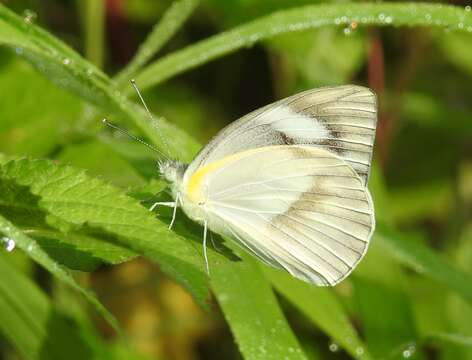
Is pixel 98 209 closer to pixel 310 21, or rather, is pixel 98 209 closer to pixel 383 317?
pixel 310 21

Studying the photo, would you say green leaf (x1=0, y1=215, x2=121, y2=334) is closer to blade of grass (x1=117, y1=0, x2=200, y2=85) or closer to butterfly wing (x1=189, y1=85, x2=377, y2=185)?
butterfly wing (x1=189, y1=85, x2=377, y2=185)

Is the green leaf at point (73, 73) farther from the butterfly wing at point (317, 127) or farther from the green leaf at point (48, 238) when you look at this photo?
the green leaf at point (48, 238)

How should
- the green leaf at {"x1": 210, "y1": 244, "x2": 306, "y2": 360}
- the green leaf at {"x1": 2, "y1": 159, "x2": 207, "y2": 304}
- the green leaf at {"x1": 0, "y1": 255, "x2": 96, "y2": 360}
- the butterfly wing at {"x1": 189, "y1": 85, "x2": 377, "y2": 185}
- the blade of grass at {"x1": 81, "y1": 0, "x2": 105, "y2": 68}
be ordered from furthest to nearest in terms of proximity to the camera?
the blade of grass at {"x1": 81, "y1": 0, "x2": 105, "y2": 68} → the green leaf at {"x1": 0, "y1": 255, "x2": 96, "y2": 360} → the butterfly wing at {"x1": 189, "y1": 85, "x2": 377, "y2": 185} → the green leaf at {"x1": 210, "y1": 244, "x2": 306, "y2": 360} → the green leaf at {"x1": 2, "y1": 159, "x2": 207, "y2": 304}

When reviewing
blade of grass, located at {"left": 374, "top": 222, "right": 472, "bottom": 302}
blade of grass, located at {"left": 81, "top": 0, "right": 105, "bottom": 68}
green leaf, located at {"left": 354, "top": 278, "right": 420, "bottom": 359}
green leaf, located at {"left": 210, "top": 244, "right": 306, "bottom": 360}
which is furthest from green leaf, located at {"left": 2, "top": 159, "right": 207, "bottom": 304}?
blade of grass, located at {"left": 81, "top": 0, "right": 105, "bottom": 68}

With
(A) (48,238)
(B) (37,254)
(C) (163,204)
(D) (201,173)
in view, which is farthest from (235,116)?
(B) (37,254)

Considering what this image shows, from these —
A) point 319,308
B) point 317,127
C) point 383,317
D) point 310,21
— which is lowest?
point 383,317

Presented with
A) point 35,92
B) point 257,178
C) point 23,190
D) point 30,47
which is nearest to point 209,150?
point 257,178

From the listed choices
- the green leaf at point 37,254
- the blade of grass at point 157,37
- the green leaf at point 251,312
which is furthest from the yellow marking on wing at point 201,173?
the green leaf at point 37,254
